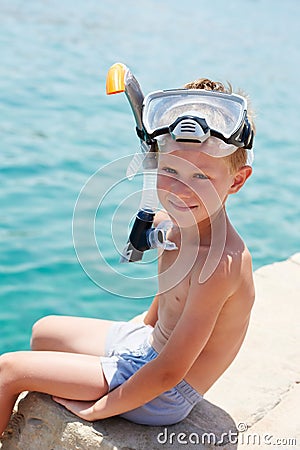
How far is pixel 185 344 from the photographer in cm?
196

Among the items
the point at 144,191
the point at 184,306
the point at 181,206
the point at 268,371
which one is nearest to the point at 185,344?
the point at 184,306

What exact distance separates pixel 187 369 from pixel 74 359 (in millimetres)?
378

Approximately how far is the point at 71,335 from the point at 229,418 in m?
0.59

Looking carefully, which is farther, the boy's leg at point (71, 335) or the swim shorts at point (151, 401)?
the boy's leg at point (71, 335)

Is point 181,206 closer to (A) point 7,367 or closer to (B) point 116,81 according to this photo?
(B) point 116,81

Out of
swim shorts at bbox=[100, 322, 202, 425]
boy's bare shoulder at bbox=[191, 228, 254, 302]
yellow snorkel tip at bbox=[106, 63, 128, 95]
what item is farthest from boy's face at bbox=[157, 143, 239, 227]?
swim shorts at bbox=[100, 322, 202, 425]

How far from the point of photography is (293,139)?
7574mm

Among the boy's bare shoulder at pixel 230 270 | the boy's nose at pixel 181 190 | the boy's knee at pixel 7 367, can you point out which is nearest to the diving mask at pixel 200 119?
the boy's nose at pixel 181 190

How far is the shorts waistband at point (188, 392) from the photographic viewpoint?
2.15 meters

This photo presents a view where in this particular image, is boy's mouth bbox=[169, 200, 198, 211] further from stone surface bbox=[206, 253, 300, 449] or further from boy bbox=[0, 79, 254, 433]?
stone surface bbox=[206, 253, 300, 449]

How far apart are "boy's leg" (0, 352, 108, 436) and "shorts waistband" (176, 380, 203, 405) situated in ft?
0.75

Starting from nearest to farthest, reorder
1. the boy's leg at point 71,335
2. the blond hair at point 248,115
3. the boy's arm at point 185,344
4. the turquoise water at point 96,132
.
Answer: the boy's arm at point 185,344, the blond hair at point 248,115, the boy's leg at point 71,335, the turquoise water at point 96,132

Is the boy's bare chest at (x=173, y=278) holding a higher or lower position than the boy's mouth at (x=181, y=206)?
lower

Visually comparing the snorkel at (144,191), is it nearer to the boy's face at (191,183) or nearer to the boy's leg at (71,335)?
the boy's face at (191,183)
